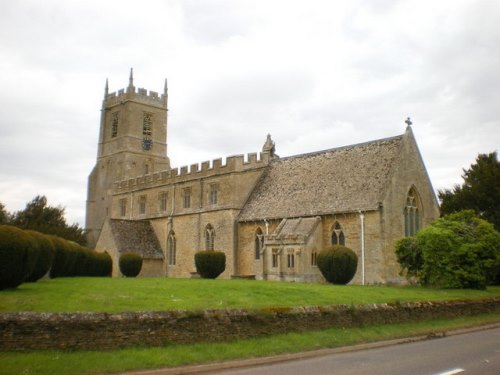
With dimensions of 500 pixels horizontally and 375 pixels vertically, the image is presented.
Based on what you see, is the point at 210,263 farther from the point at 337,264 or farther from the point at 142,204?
the point at 142,204

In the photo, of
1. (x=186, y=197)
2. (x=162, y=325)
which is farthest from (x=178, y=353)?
(x=186, y=197)

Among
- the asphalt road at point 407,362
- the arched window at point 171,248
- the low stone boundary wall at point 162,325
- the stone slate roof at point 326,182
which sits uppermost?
the stone slate roof at point 326,182

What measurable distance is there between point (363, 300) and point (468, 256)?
10.1 metres

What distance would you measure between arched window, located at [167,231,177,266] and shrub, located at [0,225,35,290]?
A: 90.4 ft

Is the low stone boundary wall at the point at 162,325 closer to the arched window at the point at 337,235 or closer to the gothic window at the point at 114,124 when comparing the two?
the arched window at the point at 337,235

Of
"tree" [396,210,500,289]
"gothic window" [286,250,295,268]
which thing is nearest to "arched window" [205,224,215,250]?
"gothic window" [286,250,295,268]

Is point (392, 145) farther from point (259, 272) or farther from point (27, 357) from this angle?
point (27, 357)

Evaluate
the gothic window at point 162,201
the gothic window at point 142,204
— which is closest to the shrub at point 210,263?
the gothic window at point 162,201

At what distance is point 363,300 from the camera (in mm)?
18438

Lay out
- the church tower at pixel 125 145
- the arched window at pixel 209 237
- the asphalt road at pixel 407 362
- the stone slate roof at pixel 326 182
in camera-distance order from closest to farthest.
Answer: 1. the asphalt road at pixel 407 362
2. the stone slate roof at pixel 326 182
3. the arched window at pixel 209 237
4. the church tower at pixel 125 145

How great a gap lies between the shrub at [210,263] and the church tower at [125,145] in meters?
28.1

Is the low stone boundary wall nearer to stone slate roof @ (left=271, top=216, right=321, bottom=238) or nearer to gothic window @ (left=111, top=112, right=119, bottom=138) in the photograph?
stone slate roof @ (left=271, top=216, right=321, bottom=238)

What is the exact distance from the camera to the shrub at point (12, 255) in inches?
588

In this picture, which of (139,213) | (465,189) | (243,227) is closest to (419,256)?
(243,227)
